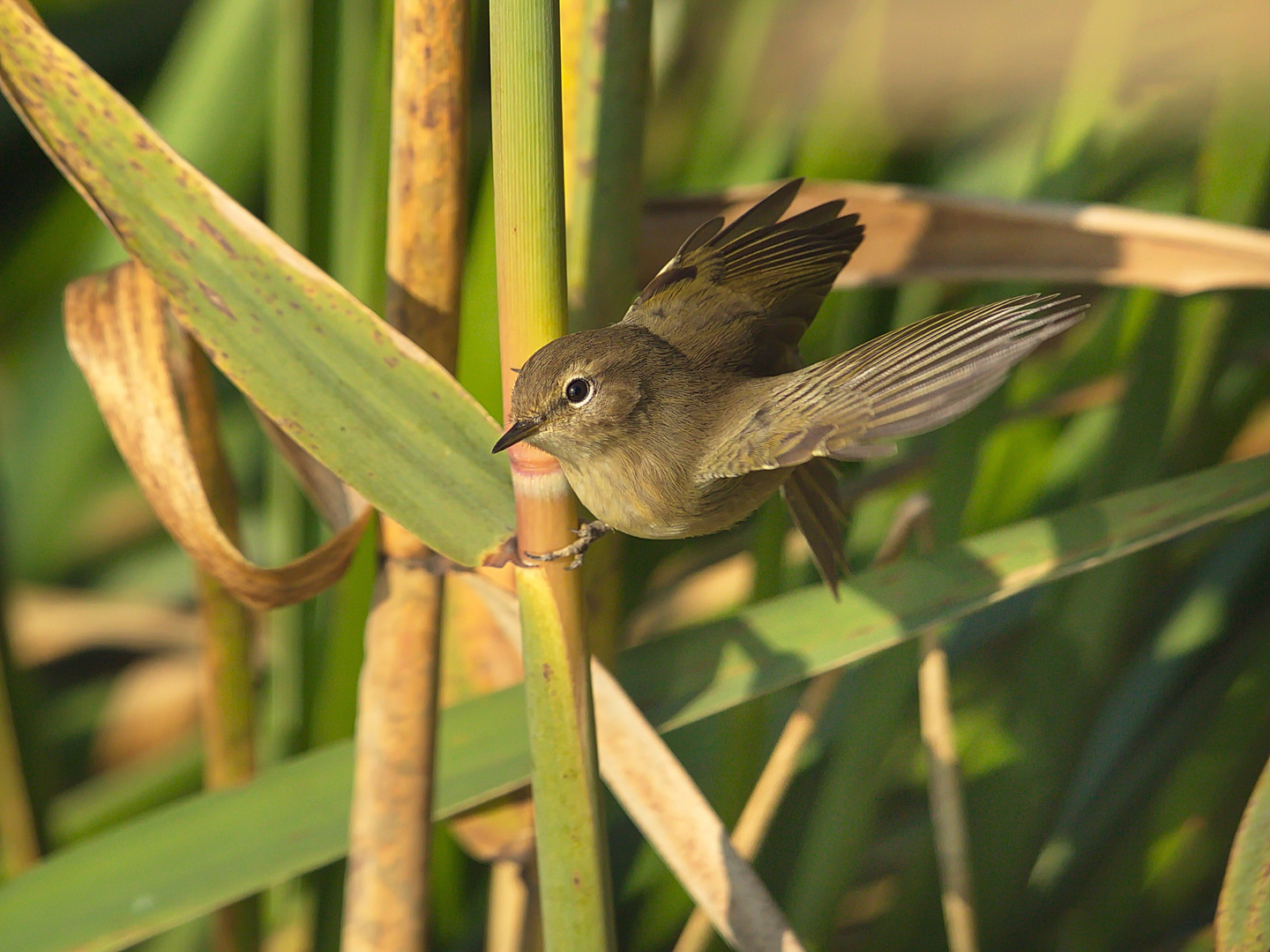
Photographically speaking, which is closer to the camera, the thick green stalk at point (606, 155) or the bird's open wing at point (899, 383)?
the bird's open wing at point (899, 383)

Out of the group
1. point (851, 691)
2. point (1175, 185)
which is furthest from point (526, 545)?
point (1175, 185)

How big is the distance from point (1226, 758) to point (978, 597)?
523mm

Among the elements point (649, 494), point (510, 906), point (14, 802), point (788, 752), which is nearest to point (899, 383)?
point (649, 494)

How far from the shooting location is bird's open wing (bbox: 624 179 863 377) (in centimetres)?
58

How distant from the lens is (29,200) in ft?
4.64

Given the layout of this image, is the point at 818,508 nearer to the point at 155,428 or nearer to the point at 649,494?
the point at 649,494

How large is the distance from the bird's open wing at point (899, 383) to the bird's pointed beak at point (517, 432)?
0.11 meters

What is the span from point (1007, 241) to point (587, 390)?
48cm

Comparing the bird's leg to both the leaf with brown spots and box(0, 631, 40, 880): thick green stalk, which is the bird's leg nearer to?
the leaf with brown spots

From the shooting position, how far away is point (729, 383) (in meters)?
0.62

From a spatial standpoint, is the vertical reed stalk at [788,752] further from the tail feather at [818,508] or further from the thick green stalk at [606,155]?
the thick green stalk at [606,155]

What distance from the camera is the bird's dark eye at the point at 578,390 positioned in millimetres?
552

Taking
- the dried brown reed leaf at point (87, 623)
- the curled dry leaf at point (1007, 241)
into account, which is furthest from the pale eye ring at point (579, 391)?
the dried brown reed leaf at point (87, 623)

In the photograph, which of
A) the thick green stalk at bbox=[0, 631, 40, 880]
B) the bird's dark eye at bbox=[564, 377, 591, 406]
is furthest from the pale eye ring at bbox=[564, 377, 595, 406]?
the thick green stalk at bbox=[0, 631, 40, 880]
